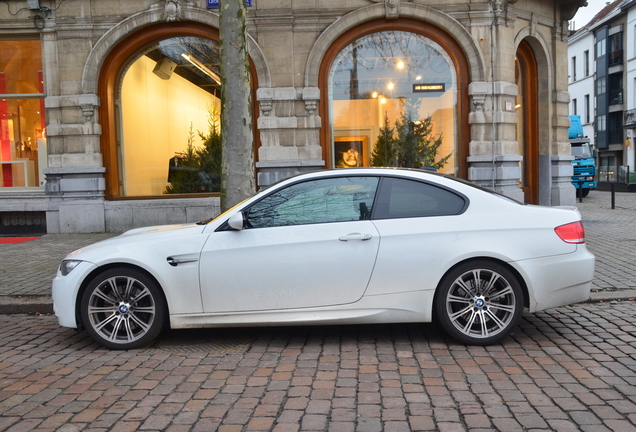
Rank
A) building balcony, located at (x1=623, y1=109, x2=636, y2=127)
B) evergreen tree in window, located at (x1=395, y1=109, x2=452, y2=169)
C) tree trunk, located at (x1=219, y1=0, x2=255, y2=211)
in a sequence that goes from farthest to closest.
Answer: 1. building balcony, located at (x1=623, y1=109, x2=636, y2=127)
2. evergreen tree in window, located at (x1=395, y1=109, x2=452, y2=169)
3. tree trunk, located at (x1=219, y1=0, x2=255, y2=211)

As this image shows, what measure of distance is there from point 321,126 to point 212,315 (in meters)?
8.81

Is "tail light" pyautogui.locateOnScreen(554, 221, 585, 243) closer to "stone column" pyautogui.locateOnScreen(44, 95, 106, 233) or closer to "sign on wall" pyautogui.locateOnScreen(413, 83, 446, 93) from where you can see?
"sign on wall" pyautogui.locateOnScreen(413, 83, 446, 93)

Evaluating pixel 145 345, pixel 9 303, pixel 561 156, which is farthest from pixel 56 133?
pixel 561 156

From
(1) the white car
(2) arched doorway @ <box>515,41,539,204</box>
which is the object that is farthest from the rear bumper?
(2) arched doorway @ <box>515,41,539,204</box>

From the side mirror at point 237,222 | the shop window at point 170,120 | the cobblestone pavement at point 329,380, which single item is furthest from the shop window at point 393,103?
the side mirror at point 237,222

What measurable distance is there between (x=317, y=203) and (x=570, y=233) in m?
2.12

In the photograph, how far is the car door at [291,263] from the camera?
5.02m

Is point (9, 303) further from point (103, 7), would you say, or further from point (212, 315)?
point (103, 7)

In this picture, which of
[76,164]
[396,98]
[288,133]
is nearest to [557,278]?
[288,133]

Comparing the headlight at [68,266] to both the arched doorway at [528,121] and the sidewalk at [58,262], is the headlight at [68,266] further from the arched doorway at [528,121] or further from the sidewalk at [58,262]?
the arched doorway at [528,121]

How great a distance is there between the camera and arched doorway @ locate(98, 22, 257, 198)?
13.6 metres

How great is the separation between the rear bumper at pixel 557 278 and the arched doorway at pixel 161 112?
387 inches

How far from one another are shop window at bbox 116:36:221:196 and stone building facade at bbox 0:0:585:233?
0.10ft

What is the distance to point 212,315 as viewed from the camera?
16.8 ft
